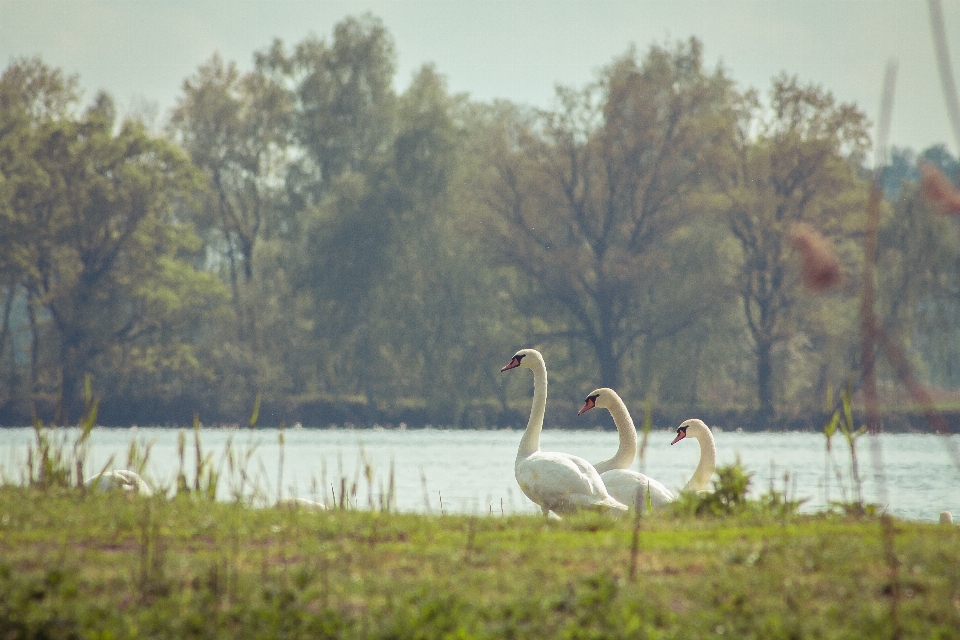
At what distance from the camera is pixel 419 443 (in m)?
41.2

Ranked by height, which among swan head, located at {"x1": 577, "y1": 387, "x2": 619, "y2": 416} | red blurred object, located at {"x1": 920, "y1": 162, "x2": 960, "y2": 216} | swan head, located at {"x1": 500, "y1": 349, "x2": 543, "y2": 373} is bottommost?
swan head, located at {"x1": 577, "y1": 387, "x2": 619, "y2": 416}

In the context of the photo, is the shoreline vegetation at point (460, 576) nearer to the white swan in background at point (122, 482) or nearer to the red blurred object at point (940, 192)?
the white swan in background at point (122, 482)

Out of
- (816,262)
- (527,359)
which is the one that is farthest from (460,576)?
(527,359)

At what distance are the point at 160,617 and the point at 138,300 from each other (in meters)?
48.6

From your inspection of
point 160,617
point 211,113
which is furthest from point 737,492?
point 211,113

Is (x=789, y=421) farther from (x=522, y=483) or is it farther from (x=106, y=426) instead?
(x=522, y=483)

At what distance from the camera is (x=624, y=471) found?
13.7m

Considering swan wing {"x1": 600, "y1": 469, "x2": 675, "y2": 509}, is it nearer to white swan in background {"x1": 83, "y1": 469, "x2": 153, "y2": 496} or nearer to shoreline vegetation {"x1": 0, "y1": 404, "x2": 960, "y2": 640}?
shoreline vegetation {"x1": 0, "y1": 404, "x2": 960, "y2": 640}

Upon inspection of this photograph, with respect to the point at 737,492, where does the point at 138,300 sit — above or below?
above

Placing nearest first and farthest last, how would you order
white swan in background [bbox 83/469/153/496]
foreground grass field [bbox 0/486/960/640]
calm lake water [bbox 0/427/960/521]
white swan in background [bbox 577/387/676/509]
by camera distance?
1. foreground grass field [bbox 0/486/960/640]
2. white swan in background [bbox 83/469/153/496]
3. white swan in background [bbox 577/387/676/509]
4. calm lake water [bbox 0/427/960/521]

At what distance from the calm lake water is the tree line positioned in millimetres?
3084

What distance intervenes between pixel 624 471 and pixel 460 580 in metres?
6.61

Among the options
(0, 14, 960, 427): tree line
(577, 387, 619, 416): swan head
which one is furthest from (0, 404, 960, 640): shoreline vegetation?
(0, 14, 960, 427): tree line

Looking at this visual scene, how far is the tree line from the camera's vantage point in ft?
163
